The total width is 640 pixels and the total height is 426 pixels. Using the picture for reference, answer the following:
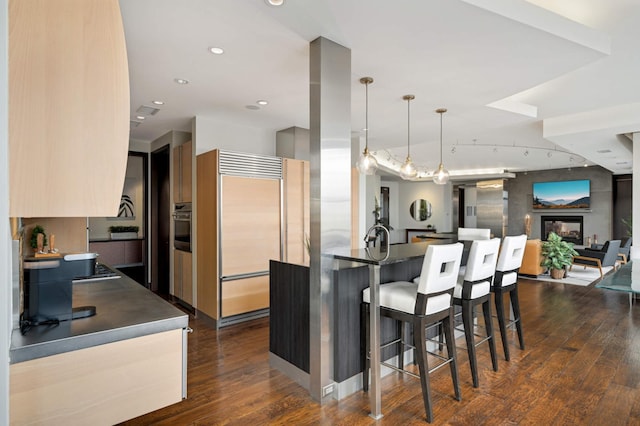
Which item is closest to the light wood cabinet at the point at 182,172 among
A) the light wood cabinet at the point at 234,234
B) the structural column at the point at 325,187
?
the light wood cabinet at the point at 234,234

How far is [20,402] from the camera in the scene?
1.32 m

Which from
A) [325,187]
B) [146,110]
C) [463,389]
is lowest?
[463,389]

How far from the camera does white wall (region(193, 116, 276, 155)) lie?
15.6 ft

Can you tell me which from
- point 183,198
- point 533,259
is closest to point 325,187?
point 183,198

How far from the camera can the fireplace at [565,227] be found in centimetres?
1102

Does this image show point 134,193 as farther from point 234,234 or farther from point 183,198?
point 234,234

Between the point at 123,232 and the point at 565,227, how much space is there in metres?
12.2

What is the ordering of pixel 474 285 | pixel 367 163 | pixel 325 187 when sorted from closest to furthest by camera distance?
pixel 325 187 < pixel 474 285 < pixel 367 163

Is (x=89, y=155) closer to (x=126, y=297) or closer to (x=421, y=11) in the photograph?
(x=126, y=297)

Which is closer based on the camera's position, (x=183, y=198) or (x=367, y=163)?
(x=367, y=163)

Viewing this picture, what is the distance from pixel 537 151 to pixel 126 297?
8711mm

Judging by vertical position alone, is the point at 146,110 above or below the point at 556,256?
above

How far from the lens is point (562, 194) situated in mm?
11156

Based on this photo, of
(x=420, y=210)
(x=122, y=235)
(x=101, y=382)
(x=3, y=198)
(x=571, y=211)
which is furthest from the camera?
(x=420, y=210)
